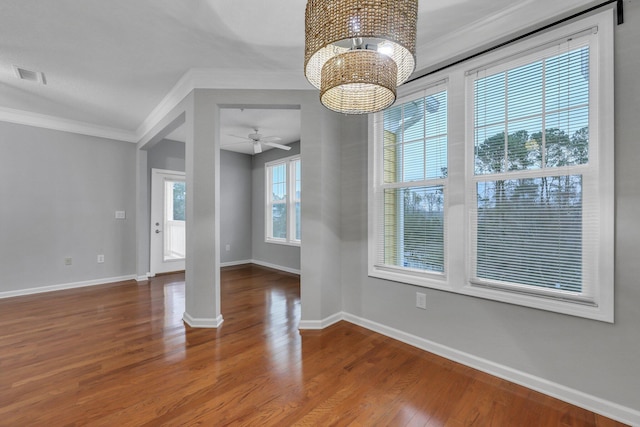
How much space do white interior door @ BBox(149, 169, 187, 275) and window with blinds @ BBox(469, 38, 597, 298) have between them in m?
5.26

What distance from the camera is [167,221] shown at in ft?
18.0

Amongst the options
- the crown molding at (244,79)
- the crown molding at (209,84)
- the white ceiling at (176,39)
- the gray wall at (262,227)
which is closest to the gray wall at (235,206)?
the gray wall at (262,227)

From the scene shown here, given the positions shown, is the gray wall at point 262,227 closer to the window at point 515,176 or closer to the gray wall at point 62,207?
the gray wall at point 62,207

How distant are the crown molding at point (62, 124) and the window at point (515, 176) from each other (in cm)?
460

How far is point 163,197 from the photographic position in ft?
17.7

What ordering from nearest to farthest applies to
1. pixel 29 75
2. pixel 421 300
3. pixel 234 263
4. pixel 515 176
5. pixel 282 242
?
pixel 515 176, pixel 421 300, pixel 29 75, pixel 282 242, pixel 234 263

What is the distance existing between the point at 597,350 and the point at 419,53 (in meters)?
2.47

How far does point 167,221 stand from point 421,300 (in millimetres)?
4950

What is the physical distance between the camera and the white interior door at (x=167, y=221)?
5.23 m

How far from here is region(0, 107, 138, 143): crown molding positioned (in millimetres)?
3877

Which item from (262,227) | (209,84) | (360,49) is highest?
(209,84)

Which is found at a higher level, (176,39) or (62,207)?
(176,39)

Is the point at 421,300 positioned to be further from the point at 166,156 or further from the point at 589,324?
the point at 166,156

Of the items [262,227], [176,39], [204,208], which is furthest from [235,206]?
[176,39]
